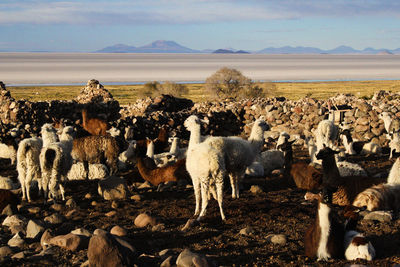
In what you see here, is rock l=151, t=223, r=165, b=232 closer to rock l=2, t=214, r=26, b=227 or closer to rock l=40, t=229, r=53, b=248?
rock l=40, t=229, r=53, b=248

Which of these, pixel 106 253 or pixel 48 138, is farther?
pixel 48 138

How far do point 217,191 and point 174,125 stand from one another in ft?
37.4

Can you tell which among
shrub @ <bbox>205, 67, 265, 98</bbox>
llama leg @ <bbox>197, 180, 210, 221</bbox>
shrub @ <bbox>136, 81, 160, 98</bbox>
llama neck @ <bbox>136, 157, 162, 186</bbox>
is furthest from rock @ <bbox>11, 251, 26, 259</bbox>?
shrub @ <bbox>136, 81, 160, 98</bbox>

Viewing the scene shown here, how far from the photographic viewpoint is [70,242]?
22.2 feet

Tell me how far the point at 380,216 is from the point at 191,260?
12.7ft

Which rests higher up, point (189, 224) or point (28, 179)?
point (28, 179)

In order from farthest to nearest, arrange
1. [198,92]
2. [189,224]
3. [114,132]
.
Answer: [198,92] < [114,132] < [189,224]

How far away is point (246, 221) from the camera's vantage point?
7.98 metres

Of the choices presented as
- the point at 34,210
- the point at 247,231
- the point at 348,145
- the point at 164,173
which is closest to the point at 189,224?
the point at 247,231

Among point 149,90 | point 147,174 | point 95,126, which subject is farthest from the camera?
point 149,90

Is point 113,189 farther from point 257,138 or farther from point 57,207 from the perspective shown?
point 257,138

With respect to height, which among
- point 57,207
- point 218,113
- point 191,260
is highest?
point 218,113

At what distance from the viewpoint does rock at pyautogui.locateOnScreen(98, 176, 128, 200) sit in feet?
32.4

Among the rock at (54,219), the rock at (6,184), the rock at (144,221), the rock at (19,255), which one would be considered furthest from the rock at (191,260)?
the rock at (6,184)
